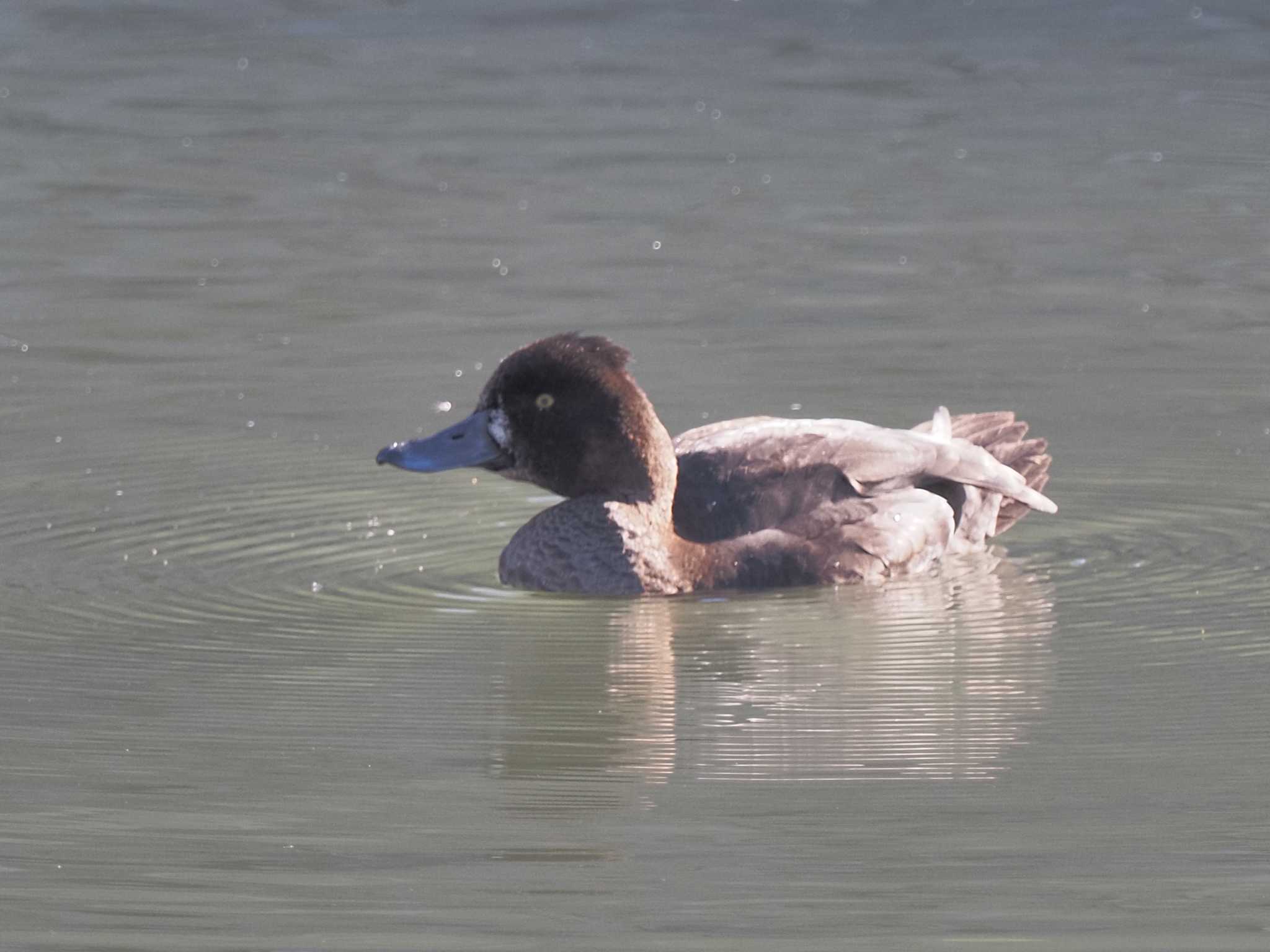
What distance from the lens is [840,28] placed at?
64.6 ft

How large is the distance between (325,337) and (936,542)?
4101mm

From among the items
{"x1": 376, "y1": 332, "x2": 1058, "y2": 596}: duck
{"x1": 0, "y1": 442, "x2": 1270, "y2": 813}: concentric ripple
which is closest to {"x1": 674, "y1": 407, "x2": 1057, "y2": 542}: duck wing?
{"x1": 376, "y1": 332, "x2": 1058, "y2": 596}: duck

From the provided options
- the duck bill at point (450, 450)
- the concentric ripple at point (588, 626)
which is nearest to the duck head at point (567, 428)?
the duck bill at point (450, 450)

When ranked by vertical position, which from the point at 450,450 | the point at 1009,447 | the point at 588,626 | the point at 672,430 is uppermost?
the point at 450,450

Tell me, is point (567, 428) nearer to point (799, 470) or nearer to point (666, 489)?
point (666, 489)

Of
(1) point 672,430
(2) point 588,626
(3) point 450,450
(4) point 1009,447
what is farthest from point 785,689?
(1) point 672,430

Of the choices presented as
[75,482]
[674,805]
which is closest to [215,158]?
[75,482]

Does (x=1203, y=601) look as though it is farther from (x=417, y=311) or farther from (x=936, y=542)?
(x=417, y=311)

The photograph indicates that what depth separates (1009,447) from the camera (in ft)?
31.1

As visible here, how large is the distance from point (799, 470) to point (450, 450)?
1.15 meters

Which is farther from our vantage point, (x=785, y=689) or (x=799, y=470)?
(x=799, y=470)

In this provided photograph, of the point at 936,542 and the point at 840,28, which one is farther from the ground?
the point at 840,28

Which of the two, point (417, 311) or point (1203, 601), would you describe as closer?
point (1203, 601)

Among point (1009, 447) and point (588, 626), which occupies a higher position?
point (1009, 447)
